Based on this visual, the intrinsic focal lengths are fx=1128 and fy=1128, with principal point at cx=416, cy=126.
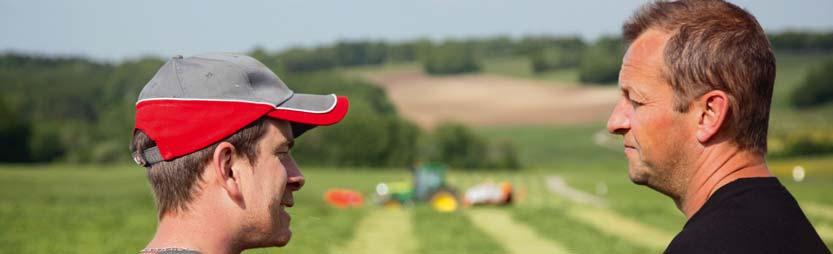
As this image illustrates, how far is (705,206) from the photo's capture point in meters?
2.70

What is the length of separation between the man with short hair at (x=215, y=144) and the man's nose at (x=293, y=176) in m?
0.05

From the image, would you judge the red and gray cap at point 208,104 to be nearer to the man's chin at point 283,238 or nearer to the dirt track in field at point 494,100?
the man's chin at point 283,238

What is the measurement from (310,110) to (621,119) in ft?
2.84

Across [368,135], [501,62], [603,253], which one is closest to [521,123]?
[368,135]

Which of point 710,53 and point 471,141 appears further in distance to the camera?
point 471,141

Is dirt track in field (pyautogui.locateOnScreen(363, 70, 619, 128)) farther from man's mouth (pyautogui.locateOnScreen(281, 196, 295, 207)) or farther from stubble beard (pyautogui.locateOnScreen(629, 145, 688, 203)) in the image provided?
man's mouth (pyautogui.locateOnScreen(281, 196, 295, 207))

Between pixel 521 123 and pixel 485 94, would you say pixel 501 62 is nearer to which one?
Result: pixel 485 94

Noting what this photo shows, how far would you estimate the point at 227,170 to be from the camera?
8.27ft

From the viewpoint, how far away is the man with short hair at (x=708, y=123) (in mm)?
2600

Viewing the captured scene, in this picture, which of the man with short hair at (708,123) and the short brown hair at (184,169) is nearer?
the short brown hair at (184,169)

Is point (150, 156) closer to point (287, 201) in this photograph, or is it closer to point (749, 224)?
point (287, 201)

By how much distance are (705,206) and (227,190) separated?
113cm

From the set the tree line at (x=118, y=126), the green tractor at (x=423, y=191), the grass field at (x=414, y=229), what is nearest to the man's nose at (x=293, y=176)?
the grass field at (x=414, y=229)

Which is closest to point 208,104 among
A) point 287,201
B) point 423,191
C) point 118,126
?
point 287,201
